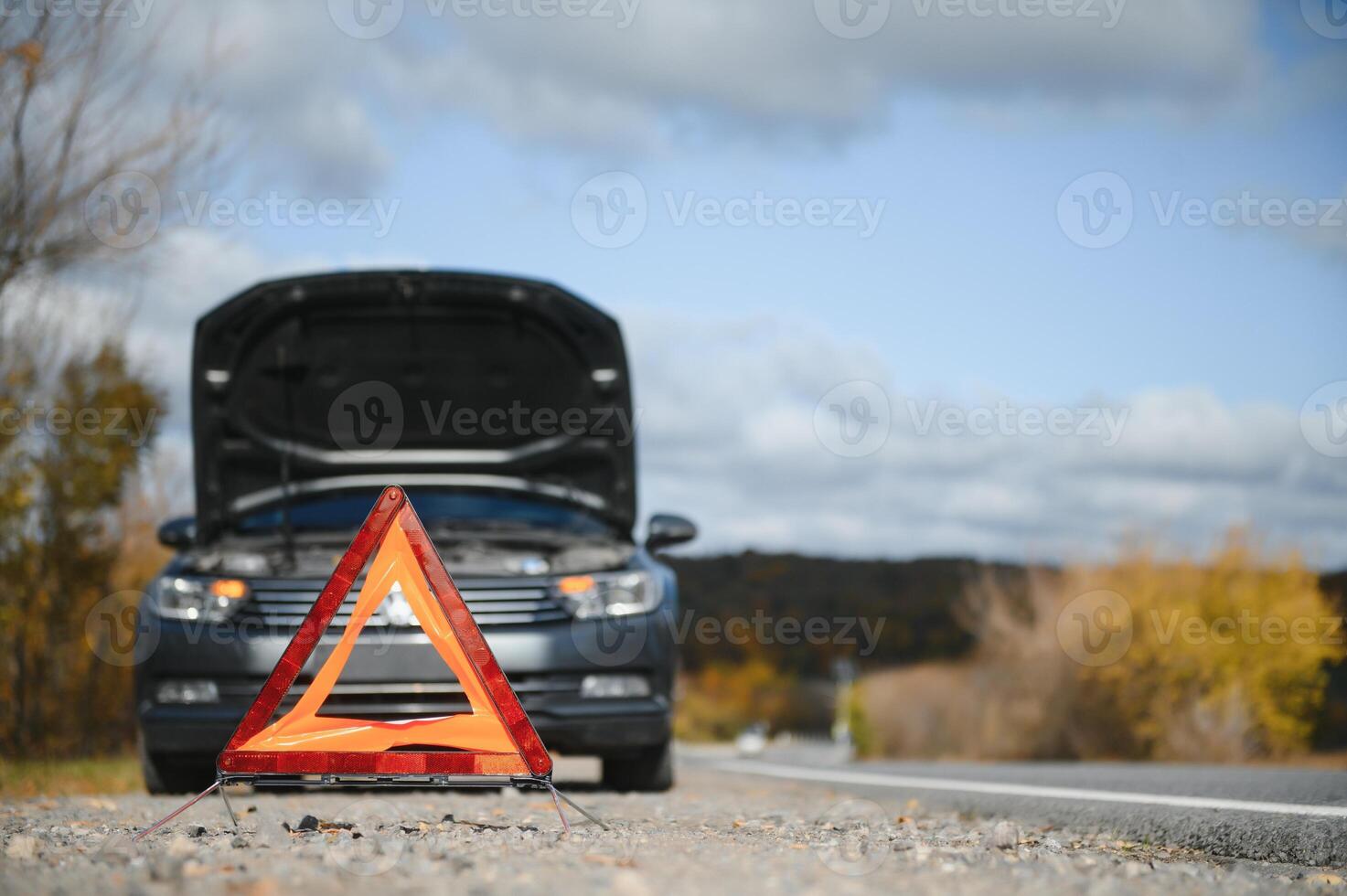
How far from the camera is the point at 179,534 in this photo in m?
7.21

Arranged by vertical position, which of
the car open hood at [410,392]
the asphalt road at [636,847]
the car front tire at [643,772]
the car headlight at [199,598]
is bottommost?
the car front tire at [643,772]

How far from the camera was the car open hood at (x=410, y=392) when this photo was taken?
7.33 meters

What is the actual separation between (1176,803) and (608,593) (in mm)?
2862

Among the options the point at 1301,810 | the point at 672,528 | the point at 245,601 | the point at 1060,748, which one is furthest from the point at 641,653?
the point at 1060,748

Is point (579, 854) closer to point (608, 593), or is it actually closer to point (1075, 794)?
point (608, 593)

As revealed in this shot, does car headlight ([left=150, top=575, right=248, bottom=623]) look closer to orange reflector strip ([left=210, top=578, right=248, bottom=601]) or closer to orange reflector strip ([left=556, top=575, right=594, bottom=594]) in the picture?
orange reflector strip ([left=210, top=578, right=248, bottom=601])

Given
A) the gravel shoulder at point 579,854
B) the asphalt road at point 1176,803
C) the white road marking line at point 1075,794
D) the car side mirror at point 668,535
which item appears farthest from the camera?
the car side mirror at point 668,535

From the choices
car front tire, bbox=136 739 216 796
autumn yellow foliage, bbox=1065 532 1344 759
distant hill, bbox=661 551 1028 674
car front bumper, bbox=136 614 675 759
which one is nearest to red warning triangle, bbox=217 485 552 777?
car front bumper, bbox=136 614 675 759

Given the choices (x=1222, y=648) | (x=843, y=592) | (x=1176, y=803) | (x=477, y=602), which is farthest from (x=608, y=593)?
(x=843, y=592)

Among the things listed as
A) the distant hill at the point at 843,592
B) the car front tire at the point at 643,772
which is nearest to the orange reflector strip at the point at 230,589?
the car front tire at the point at 643,772

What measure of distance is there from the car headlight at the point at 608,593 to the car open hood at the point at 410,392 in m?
0.90

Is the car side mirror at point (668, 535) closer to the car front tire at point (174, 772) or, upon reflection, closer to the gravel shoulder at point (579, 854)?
the gravel shoulder at point (579, 854)

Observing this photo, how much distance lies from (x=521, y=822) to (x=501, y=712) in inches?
31.7

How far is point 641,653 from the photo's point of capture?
259 inches
